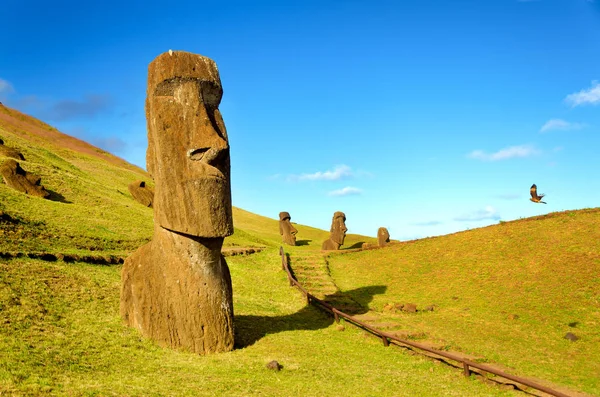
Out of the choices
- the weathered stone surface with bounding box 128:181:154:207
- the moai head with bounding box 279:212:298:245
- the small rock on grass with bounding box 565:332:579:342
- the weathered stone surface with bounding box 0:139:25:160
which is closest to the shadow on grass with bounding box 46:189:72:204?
the weathered stone surface with bounding box 0:139:25:160

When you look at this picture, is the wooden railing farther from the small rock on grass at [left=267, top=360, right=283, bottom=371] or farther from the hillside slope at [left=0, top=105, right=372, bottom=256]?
the hillside slope at [left=0, top=105, right=372, bottom=256]

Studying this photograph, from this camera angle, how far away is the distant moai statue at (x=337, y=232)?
36938 mm

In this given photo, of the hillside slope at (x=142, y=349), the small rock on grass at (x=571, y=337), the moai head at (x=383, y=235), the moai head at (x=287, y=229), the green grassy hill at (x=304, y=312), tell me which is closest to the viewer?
the hillside slope at (x=142, y=349)

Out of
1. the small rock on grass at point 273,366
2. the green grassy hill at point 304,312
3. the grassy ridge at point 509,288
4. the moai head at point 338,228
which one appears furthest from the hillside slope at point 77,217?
the grassy ridge at point 509,288

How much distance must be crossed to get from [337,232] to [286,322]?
20.3m

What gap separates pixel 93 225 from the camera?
84.1 ft

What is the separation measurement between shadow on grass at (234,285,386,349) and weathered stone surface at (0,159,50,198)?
17621 mm

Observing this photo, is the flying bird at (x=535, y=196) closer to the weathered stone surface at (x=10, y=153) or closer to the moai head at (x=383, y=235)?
the moai head at (x=383, y=235)

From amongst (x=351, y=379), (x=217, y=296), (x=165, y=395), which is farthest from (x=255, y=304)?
(x=165, y=395)

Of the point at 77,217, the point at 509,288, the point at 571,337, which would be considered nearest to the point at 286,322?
the point at 571,337

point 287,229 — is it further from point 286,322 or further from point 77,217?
point 286,322

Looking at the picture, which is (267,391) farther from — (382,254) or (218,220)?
(382,254)

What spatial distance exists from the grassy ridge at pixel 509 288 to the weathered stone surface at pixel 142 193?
1704 centimetres

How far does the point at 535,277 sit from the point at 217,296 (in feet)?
49.1
